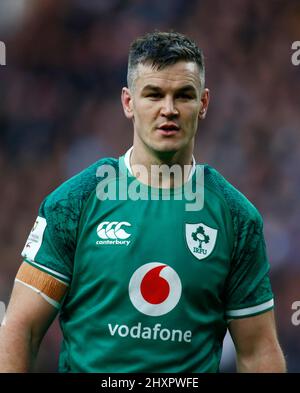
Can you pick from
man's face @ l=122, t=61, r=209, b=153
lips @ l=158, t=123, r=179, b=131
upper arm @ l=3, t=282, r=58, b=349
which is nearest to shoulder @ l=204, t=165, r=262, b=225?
man's face @ l=122, t=61, r=209, b=153

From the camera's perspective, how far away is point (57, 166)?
293 inches

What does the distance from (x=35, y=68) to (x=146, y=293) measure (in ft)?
15.4

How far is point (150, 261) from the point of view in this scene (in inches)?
129

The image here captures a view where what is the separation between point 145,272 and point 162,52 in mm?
873

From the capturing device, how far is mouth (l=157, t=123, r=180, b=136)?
10.7 ft

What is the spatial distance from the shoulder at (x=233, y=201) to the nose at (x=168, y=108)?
1.28ft

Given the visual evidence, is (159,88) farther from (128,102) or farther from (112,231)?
(112,231)

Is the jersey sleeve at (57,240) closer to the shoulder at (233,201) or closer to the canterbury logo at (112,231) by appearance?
the canterbury logo at (112,231)

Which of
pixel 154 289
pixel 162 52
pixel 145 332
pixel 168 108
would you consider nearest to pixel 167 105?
pixel 168 108

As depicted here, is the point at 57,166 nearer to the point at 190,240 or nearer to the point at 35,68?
the point at 35,68

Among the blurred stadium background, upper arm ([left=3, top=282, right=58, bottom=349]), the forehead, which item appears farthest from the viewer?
the blurred stadium background

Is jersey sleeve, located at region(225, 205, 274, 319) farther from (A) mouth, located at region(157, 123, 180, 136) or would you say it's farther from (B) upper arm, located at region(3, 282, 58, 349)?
(B) upper arm, located at region(3, 282, 58, 349)
